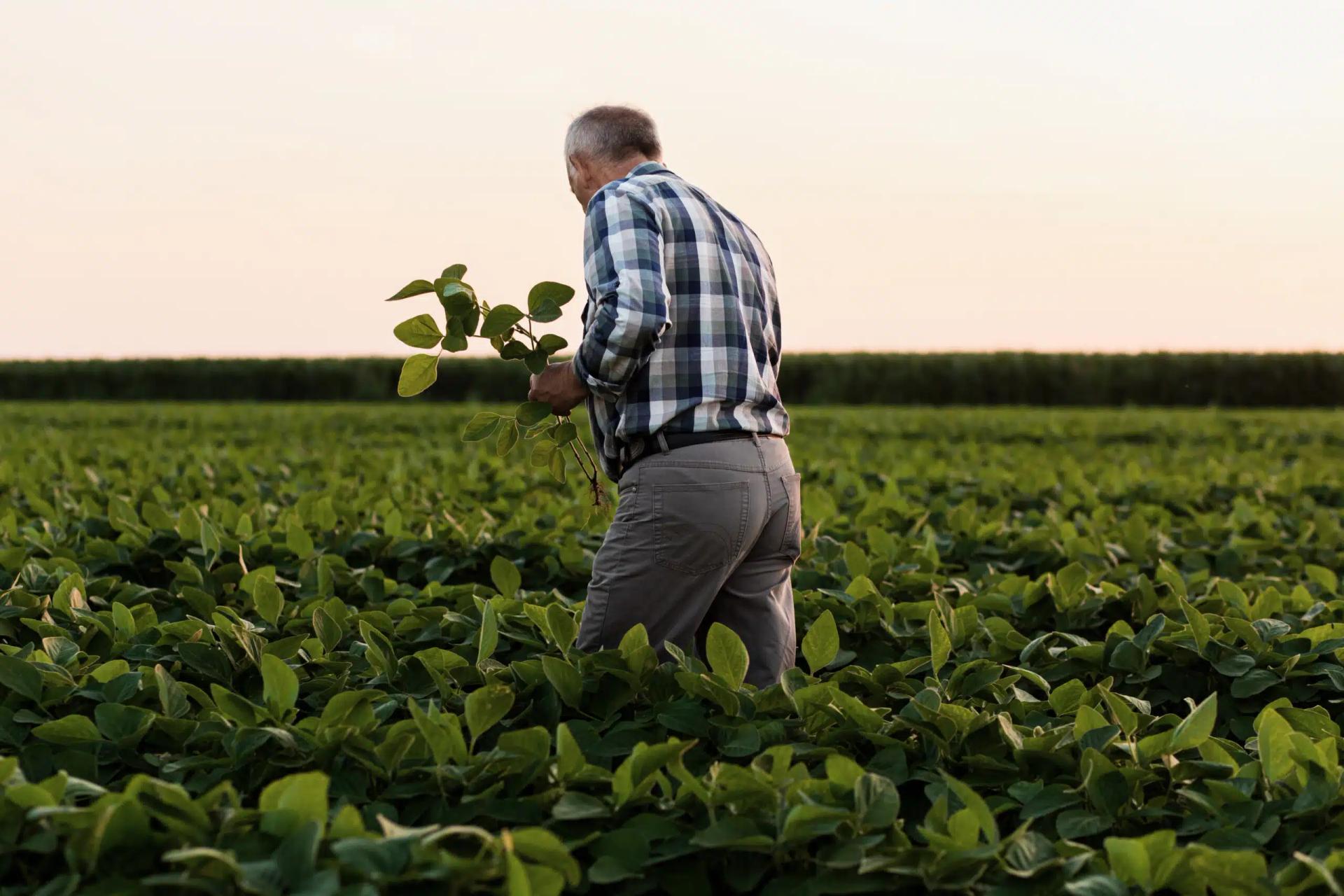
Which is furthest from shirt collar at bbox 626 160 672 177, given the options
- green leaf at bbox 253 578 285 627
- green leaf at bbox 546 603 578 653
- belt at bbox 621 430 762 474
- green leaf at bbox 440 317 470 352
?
green leaf at bbox 253 578 285 627

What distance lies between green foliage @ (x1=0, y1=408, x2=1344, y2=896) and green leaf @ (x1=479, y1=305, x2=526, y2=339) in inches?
9.0

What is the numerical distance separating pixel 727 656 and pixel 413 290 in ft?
3.99

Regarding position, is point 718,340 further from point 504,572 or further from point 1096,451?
point 1096,451

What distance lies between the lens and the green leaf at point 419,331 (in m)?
3.19

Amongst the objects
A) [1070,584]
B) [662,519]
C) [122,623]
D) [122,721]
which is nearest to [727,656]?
[662,519]

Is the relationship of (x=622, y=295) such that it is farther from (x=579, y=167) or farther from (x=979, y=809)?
(x=979, y=809)

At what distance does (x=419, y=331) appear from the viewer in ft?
10.5

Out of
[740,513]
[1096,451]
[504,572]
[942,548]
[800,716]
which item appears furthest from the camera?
[1096,451]

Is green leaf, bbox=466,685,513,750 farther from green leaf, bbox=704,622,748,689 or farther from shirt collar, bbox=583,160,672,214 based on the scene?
shirt collar, bbox=583,160,672,214

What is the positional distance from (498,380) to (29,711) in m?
33.8

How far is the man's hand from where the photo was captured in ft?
10.6

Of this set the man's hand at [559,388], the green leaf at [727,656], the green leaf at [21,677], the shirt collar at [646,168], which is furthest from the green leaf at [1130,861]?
the green leaf at [21,677]

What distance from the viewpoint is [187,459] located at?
9.32 metres

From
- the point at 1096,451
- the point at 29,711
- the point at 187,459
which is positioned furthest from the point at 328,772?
the point at 1096,451
